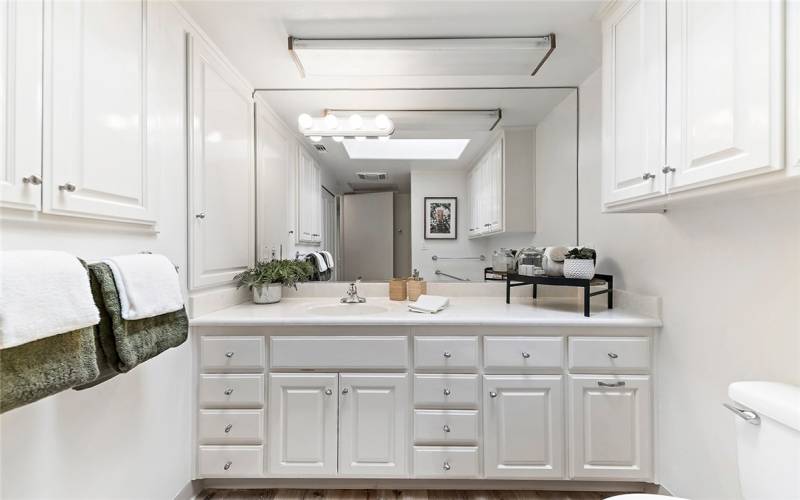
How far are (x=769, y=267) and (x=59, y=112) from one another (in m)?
2.22

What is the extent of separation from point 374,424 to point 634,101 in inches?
70.3

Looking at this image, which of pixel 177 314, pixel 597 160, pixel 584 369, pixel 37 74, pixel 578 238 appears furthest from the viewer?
pixel 578 238

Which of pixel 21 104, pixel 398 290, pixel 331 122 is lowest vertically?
pixel 398 290

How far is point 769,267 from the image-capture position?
3.35ft

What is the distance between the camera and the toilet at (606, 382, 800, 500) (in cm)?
85

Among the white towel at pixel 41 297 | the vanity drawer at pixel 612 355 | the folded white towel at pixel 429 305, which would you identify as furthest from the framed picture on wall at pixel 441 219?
the white towel at pixel 41 297

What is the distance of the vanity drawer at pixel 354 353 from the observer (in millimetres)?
1484

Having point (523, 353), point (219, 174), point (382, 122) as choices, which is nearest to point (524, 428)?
point (523, 353)

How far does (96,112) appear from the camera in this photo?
0.99m

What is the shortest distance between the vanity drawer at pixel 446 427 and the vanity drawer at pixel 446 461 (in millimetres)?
31

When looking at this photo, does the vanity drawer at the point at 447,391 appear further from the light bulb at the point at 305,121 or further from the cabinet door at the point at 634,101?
the light bulb at the point at 305,121

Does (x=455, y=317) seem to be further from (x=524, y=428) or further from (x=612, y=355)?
(x=612, y=355)

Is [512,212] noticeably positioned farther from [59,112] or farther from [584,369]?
[59,112]

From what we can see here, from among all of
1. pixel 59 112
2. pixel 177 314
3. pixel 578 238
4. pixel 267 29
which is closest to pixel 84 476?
pixel 177 314
